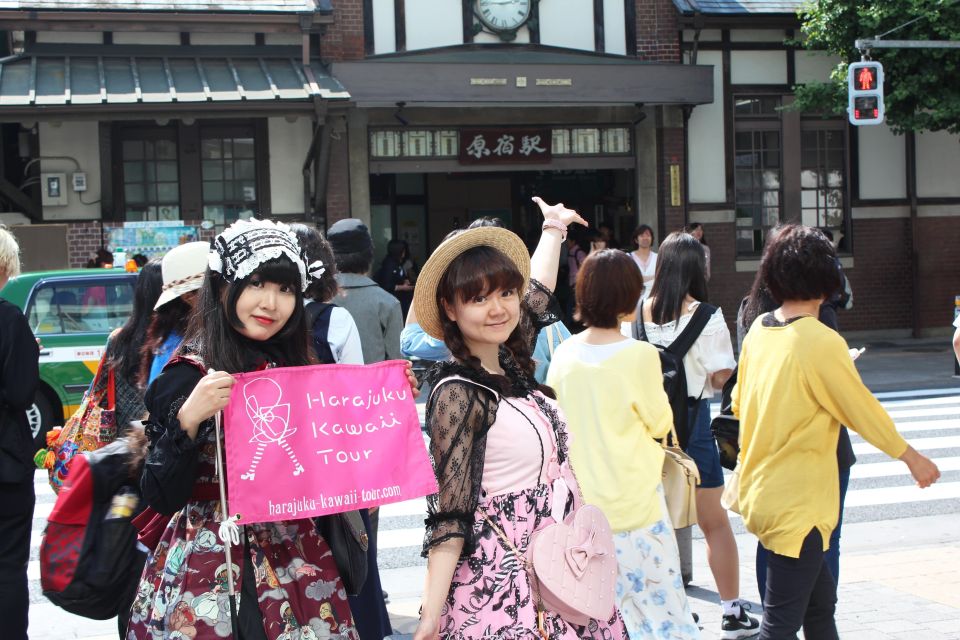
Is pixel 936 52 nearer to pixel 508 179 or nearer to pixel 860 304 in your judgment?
pixel 860 304

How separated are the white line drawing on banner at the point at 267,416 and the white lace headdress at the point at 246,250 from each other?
0.98 ft

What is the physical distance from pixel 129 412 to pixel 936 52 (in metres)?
14.5

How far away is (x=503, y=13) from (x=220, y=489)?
49.7 feet

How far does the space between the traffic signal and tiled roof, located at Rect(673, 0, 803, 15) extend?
10.2ft

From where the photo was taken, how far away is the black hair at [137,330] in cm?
437

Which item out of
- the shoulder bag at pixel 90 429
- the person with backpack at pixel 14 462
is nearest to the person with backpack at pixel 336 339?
the shoulder bag at pixel 90 429

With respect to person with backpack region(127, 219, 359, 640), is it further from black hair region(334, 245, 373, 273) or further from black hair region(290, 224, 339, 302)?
black hair region(334, 245, 373, 273)

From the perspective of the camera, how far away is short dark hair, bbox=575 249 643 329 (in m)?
4.44

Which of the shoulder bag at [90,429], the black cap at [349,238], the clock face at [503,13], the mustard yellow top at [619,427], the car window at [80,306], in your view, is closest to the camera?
the mustard yellow top at [619,427]

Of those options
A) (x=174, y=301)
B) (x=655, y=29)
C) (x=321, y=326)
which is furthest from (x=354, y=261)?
(x=655, y=29)

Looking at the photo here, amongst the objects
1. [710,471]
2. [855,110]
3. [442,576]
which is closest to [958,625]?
[710,471]

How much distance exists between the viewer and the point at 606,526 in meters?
3.08

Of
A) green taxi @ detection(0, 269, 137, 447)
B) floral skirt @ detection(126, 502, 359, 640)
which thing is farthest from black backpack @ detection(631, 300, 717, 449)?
green taxi @ detection(0, 269, 137, 447)

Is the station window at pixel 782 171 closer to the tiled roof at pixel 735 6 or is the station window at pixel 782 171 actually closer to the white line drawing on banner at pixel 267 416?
the tiled roof at pixel 735 6
